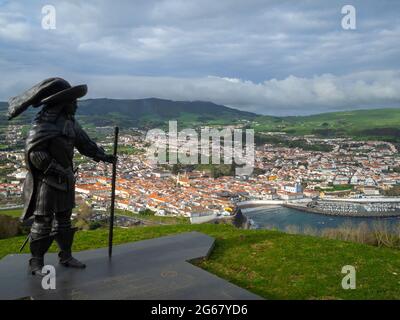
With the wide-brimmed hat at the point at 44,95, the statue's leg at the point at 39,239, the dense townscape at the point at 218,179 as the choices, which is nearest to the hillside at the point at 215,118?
the dense townscape at the point at 218,179

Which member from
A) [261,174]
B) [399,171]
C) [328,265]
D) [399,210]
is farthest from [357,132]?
[328,265]

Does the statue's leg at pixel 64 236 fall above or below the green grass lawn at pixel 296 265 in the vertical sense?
above

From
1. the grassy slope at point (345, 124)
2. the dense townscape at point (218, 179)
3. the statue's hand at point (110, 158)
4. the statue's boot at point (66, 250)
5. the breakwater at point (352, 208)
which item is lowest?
the breakwater at point (352, 208)

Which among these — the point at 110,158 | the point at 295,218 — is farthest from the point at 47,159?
the point at 295,218

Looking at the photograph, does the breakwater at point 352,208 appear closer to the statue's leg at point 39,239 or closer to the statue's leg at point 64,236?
the statue's leg at point 64,236

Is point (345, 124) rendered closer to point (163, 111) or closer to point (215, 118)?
point (215, 118)
